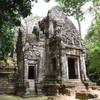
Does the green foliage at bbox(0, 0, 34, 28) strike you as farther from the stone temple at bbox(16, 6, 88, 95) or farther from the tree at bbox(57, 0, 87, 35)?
the tree at bbox(57, 0, 87, 35)

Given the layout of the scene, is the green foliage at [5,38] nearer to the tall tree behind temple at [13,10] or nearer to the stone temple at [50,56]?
the tall tree behind temple at [13,10]

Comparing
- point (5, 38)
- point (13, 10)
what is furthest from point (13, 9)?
point (5, 38)

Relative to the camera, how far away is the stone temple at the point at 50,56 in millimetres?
13523

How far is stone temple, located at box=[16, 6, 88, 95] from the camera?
1352 centimetres

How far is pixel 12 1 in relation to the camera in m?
9.84

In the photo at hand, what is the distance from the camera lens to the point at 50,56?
593 inches

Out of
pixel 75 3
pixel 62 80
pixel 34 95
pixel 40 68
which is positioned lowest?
pixel 34 95

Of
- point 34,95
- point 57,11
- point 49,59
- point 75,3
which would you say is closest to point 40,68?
point 49,59

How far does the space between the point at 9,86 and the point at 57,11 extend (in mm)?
9179

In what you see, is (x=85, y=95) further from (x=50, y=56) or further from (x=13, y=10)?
(x=13, y=10)

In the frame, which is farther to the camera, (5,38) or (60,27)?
(60,27)

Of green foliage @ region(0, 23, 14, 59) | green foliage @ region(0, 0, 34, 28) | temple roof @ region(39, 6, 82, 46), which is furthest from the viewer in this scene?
temple roof @ region(39, 6, 82, 46)

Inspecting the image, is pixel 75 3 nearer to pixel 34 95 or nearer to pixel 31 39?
pixel 31 39

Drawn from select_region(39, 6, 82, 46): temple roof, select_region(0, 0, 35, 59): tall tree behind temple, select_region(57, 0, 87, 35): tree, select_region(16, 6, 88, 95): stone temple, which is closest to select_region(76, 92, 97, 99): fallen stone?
select_region(16, 6, 88, 95): stone temple
